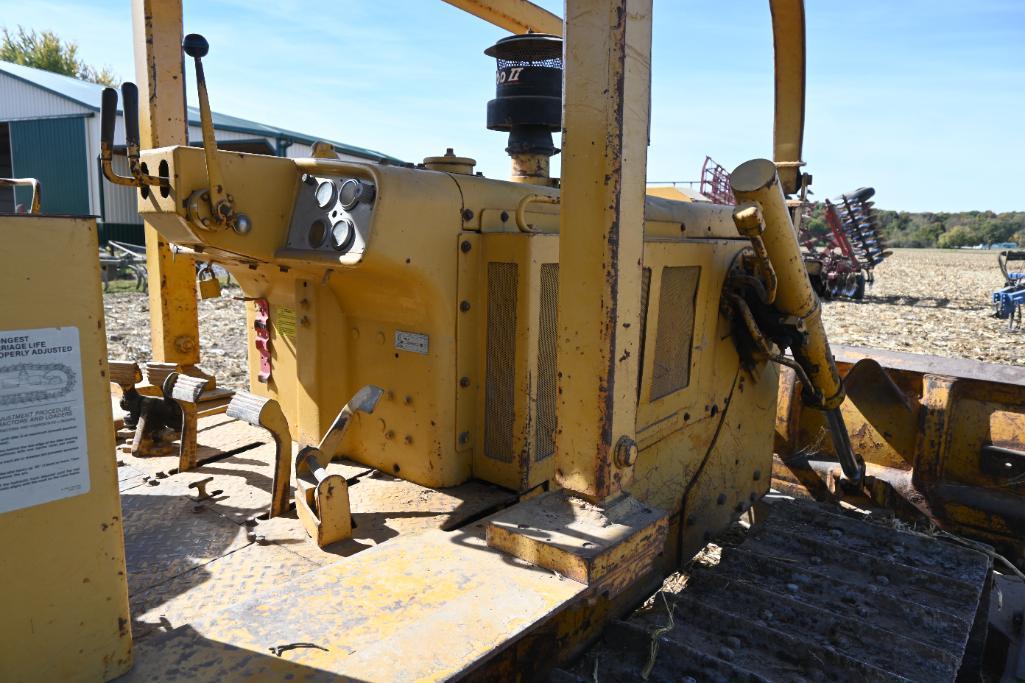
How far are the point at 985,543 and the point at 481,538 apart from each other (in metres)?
3.06

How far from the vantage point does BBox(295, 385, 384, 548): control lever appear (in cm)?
230

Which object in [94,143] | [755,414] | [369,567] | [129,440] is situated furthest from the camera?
[94,143]

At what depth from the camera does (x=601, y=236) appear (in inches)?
79.0

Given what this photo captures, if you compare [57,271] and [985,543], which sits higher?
[57,271]

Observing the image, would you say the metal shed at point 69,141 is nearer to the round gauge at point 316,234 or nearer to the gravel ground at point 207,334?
the gravel ground at point 207,334

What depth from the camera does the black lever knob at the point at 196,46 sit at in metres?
2.19

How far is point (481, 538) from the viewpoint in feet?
7.26

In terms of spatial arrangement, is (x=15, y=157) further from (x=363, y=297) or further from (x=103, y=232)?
(x=363, y=297)

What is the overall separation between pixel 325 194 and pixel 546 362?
98cm

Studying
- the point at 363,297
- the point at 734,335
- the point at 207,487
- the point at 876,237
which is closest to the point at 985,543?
the point at 734,335

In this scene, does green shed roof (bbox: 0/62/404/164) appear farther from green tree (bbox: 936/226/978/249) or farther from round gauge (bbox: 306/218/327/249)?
green tree (bbox: 936/226/978/249)

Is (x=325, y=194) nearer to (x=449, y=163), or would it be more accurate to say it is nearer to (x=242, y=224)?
(x=242, y=224)

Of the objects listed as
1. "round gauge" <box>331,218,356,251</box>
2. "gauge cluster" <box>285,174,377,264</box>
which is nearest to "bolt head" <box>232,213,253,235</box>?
"gauge cluster" <box>285,174,377,264</box>

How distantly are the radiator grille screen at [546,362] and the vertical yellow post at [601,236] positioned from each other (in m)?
0.55
